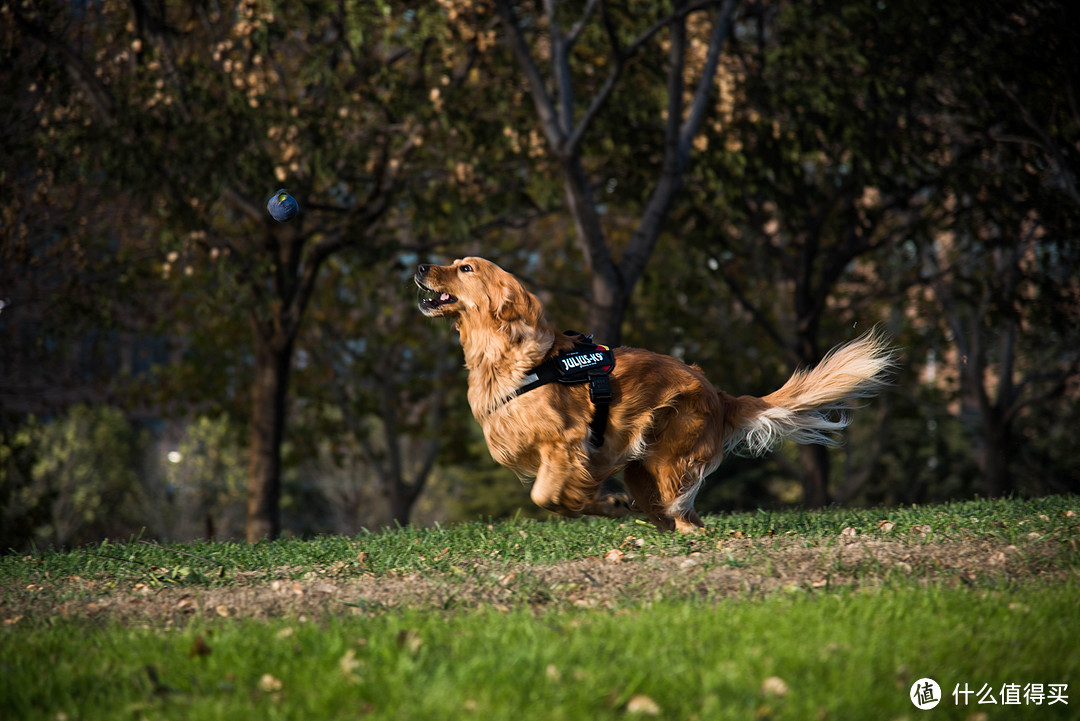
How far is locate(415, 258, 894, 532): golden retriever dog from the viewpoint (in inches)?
223

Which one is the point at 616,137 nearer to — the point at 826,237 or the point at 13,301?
the point at 826,237

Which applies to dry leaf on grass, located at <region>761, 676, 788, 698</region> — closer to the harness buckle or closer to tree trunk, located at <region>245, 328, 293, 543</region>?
the harness buckle

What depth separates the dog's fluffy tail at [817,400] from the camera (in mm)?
6273

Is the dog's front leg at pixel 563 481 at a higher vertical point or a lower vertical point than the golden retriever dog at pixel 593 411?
lower

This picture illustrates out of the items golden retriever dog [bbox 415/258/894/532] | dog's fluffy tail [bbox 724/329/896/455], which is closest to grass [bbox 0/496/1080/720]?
golden retriever dog [bbox 415/258/894/532]

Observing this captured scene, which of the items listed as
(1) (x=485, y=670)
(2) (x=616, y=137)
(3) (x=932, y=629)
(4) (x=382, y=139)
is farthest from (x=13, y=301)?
(3) (x=932, y=629)

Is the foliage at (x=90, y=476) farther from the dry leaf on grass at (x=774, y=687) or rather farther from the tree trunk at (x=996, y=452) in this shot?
the dry leaf on grass at (x=774, y=687)

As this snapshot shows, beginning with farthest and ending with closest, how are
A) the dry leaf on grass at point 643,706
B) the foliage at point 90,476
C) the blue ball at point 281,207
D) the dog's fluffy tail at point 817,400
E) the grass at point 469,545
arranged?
the foliage at point 90,476 < the blue ball at point 281,207 < the dog's fluffy tail at point 817,400 < the grass at point 469,545 < the dry leaf on grass at point 643,706

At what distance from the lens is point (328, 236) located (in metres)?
12.3

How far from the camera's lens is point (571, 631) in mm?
3828

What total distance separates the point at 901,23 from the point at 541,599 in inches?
392

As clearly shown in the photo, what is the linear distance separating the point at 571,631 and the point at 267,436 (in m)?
8.88

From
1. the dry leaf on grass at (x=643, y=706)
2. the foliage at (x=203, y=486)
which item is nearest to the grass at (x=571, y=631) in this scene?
the dry leaf on grass at (x=643, y=706)

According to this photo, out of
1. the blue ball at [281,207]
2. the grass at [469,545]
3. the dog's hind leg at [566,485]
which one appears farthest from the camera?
the blue ball at [281,207]
